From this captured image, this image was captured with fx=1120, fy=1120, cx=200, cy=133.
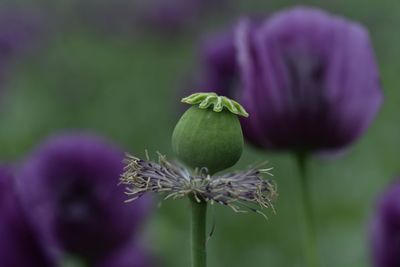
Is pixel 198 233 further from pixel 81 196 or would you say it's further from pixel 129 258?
pixel 129 258

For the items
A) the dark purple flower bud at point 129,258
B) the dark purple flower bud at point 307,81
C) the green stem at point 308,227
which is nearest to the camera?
the green stem at point 308,227

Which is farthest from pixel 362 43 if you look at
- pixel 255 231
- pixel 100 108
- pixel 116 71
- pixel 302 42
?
pixel 116 71

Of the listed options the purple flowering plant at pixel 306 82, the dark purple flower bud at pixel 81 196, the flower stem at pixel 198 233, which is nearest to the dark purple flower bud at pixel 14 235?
the dark purple flower bud at pixel 81 196

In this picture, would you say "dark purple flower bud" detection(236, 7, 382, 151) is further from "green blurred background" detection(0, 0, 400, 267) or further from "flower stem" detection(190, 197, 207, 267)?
"flower stem" detection(190, 197, 207, 267)

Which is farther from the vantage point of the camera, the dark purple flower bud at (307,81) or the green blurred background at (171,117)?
Answer: the green blurred background at (171,117)

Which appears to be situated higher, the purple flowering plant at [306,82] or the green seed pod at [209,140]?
the purple flowering plant at [306,82]

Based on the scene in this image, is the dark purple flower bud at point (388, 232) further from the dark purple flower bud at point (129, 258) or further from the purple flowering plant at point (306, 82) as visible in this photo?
the dark purple flower bud at point (129, 258)
